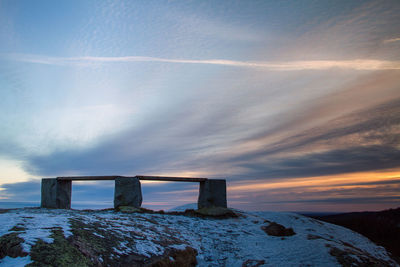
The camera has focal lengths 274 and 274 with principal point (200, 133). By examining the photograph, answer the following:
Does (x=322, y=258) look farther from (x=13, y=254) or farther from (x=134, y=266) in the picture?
(x=13, y=254)

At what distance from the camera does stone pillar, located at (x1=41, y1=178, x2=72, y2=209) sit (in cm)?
1595

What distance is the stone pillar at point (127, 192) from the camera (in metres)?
15.1

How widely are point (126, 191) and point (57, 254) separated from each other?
34.4 feet

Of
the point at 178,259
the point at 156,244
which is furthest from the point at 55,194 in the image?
the point at 178,259

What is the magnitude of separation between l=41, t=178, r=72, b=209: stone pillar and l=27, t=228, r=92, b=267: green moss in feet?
38.9

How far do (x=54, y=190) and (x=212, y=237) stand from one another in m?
10.8

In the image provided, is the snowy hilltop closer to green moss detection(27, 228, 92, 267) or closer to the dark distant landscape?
green moss detection(27, 228, 92, 267)

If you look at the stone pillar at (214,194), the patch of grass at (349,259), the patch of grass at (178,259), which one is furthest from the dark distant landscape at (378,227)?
the patch of grass at (178,259)

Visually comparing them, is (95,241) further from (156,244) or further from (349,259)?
(349,259)

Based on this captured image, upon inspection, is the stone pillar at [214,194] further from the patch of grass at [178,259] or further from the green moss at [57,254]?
the green moss at [57,254]

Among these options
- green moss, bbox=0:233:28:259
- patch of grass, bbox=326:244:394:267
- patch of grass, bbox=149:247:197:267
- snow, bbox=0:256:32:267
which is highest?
green moss, bbox=0:233:28:259

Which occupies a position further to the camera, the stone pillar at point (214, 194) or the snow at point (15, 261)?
the stone pillar at point (214, 194)

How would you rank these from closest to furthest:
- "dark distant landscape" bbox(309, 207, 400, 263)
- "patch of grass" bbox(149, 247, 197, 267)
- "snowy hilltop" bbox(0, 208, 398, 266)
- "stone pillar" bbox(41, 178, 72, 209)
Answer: "snowy hilltop" bbox(0, 208, 398, 266) → "patch of grass" bbox(149, 247, 197, 267) → "stone pillar" bbox(41, 178, 72, 209) → "dark distant landscape" bbox(309, 207, 400, 263)

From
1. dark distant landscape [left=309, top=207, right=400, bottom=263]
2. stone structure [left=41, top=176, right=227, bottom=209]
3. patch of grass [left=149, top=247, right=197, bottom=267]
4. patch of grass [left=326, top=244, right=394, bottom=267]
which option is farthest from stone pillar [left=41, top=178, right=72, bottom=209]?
dark distant landscape [left=309, top=207, right=400, bottom=263]
